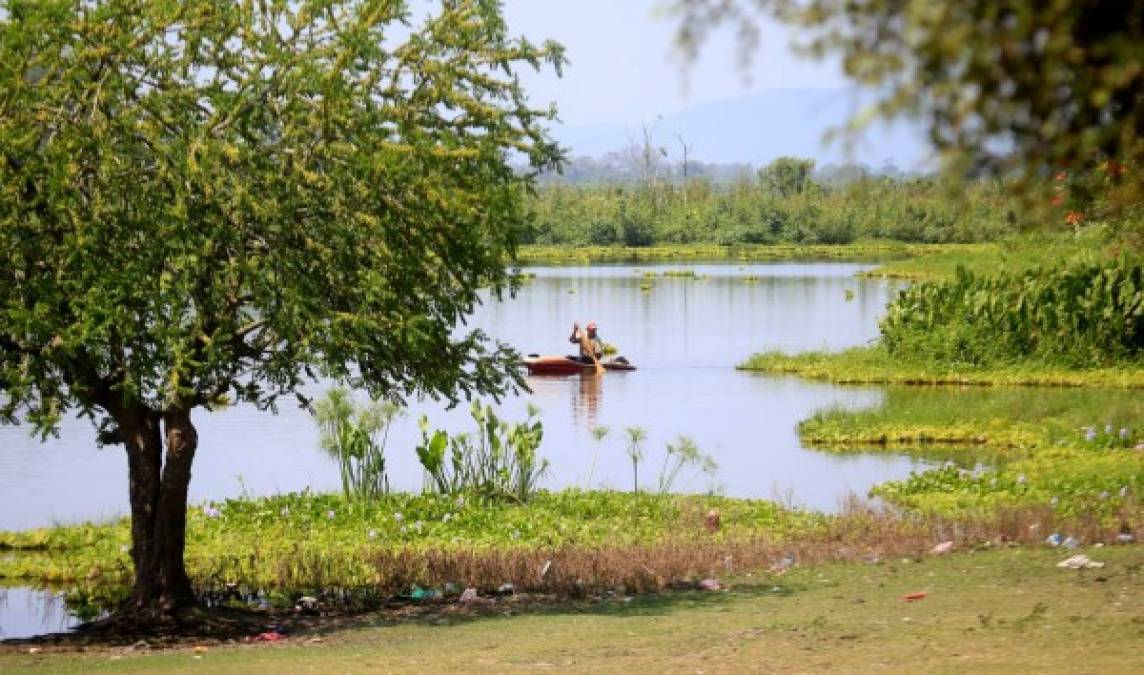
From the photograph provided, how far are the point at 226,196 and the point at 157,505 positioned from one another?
3172mm

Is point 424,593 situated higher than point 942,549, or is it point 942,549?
point 942,549

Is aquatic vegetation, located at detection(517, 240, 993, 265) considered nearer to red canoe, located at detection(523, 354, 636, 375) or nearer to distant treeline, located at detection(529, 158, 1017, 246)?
distant treeline, located at detection(529, 158, 1017, 246)

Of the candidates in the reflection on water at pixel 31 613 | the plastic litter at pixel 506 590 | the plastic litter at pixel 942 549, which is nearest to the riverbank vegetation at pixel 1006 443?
the plastic litter at pixel 942 549

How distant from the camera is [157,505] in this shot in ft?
52.0

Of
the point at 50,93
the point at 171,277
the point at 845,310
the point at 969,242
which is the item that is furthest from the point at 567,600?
the point at 969,242

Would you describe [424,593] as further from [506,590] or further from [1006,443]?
[1006,443]

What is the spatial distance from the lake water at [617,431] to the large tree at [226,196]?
9.48 m

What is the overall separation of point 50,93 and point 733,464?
18.4m

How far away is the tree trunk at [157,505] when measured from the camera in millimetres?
15656

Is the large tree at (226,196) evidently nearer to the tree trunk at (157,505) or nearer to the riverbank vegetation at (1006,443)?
the tree trunk at (157,505)

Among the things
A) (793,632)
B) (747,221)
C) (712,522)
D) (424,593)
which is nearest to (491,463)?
(712,522)

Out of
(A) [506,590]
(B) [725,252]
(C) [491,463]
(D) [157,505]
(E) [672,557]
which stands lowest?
(A) [506,590]

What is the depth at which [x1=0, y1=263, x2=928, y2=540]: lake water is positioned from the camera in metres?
27.7

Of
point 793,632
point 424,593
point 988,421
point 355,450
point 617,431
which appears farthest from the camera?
point 617,431
